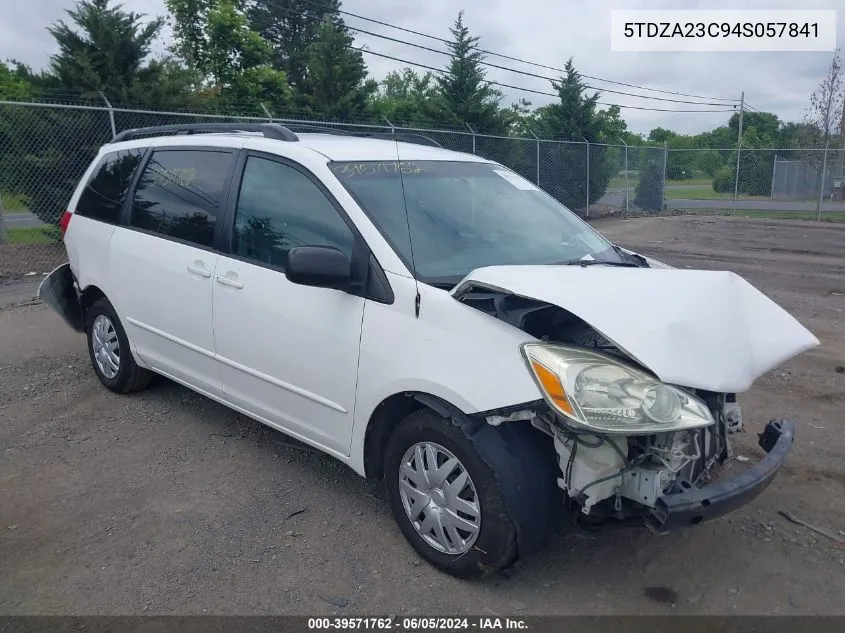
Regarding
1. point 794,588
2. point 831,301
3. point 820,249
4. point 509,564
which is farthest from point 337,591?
point 820,249

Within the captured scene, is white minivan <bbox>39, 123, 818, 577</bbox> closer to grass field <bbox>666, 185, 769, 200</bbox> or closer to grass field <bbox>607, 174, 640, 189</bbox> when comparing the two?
grass field <bbox>607, 174, 640, 189</bbox>

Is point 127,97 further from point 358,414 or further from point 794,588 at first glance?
point 794,588

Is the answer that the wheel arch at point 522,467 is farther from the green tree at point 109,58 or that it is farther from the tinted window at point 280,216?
the green tree at point 109,58

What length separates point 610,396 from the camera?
2678 millimetres

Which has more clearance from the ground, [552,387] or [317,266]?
[317,266]

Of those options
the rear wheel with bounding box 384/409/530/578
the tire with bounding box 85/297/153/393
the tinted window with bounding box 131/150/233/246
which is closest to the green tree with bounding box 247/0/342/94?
the tire with bounding box 85/297/153/393

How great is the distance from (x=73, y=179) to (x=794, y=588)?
36.2 feet

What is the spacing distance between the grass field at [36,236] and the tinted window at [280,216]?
848 centimetres

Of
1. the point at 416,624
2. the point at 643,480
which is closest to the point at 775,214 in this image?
the point at 643,480

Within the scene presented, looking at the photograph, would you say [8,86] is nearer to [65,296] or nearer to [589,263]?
[65,296]

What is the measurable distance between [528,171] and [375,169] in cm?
1577

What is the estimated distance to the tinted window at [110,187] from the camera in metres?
Result: 5.05

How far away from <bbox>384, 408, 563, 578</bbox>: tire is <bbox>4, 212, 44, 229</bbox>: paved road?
10.4m

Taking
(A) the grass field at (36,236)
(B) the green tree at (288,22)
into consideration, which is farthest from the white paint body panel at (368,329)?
(B) the green tree at (288,22)
